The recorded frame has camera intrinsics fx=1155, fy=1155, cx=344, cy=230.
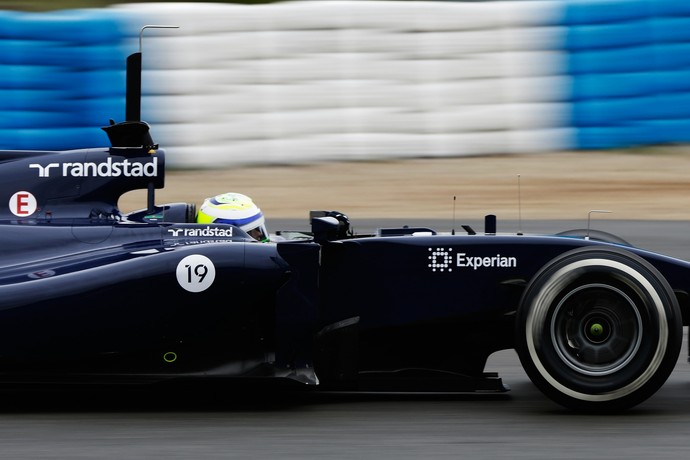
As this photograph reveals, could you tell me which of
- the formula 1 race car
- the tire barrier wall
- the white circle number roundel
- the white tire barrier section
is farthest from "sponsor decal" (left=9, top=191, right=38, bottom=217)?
the white tire barrier section

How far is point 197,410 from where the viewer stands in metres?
4.98

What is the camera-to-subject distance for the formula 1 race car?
477 centimetres

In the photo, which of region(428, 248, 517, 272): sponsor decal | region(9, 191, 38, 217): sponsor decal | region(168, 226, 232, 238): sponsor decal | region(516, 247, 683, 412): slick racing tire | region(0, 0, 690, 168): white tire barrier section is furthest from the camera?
region(0, 0, 690, 168): white tire barrier section

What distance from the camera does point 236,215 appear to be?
5844 millimetres

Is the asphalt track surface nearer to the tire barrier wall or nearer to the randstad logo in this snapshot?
the randstad logo

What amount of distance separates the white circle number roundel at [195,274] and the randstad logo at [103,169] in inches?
48.7

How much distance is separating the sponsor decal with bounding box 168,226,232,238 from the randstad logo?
0.56 meters

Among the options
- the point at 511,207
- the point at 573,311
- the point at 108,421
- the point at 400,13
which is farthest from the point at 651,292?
the point at 400,13

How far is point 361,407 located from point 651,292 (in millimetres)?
1344

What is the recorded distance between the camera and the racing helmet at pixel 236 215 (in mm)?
5828

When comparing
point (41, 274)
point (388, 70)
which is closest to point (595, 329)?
point (41, 274)

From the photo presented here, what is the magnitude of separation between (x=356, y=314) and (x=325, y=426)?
0.55 m

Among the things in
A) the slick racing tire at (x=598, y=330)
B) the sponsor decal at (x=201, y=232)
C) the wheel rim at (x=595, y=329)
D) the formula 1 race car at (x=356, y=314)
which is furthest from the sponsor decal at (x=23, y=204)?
the wheel rim at (x=595, y=329)

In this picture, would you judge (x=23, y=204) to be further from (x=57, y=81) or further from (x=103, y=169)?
(x=57, y=81)
